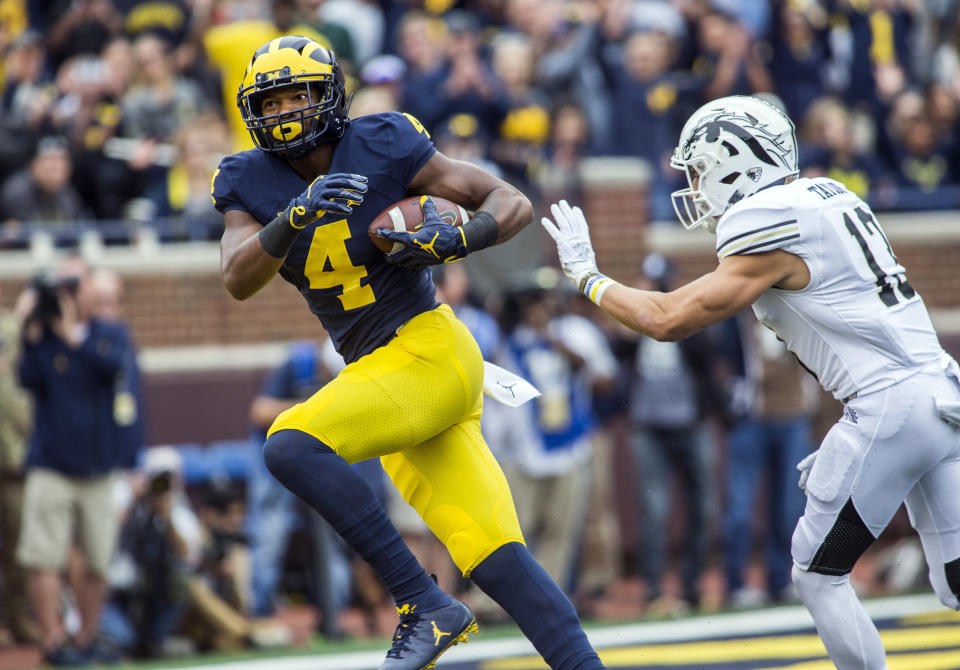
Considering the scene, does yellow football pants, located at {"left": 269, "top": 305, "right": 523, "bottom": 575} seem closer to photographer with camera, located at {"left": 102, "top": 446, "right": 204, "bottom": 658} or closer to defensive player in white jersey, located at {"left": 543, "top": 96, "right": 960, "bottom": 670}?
defensive player in white jersey, located at {"left": 543, "top": 96, "right": 960, "bottom": 670}

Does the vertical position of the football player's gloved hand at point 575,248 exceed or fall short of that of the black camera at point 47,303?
it exceeds it

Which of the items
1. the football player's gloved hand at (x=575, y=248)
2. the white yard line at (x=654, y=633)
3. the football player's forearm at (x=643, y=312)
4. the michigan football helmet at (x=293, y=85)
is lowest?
the white yard line at (x=654, y=633)

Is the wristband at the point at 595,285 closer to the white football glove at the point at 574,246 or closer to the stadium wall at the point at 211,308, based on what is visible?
the white football glove at the point at 574,246

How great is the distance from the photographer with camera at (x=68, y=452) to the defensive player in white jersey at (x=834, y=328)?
423cm

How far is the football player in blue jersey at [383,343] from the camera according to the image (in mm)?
4156

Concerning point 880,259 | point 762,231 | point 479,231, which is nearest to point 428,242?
point 479,231

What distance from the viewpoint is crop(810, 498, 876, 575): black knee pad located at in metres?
4.18

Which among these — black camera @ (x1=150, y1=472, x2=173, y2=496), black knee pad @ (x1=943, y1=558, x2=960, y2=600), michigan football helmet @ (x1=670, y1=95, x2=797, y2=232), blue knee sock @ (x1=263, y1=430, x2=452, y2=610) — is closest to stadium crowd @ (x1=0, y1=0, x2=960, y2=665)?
black camera @ (x1=150, y1=472, x2=173, y2=496)

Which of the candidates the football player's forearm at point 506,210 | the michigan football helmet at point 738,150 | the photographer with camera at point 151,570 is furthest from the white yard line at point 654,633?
the michigan football helmet at point 738,150

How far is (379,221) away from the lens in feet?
13.7

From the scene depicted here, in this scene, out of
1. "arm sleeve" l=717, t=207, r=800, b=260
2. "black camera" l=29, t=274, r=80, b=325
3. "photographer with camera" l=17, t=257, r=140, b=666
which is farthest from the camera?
"black camera" l=29, t=274, r=80, b=325

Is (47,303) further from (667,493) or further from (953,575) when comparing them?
(953,575)

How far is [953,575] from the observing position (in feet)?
13.9

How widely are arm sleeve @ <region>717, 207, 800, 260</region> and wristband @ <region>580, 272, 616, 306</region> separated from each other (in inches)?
16.7
